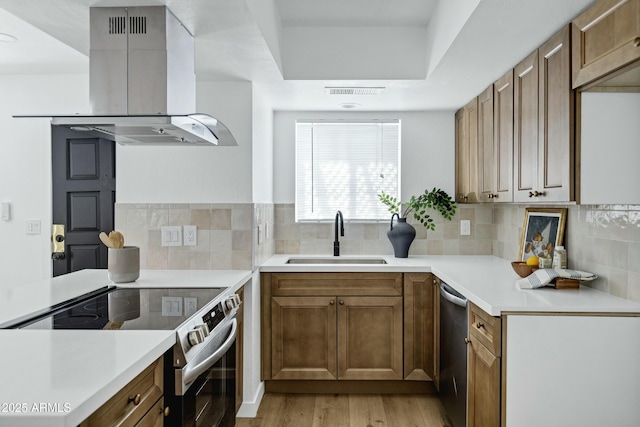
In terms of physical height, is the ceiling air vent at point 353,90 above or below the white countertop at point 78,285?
above

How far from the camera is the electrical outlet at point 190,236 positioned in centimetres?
280

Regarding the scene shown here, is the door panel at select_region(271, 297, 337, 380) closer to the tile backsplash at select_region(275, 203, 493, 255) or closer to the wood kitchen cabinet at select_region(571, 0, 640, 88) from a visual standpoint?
the tile backsplash at select_region(275, 203, 493, 255)

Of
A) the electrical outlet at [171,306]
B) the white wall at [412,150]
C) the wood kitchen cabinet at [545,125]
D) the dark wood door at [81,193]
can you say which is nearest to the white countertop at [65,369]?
the electrical outlet at [171,306]

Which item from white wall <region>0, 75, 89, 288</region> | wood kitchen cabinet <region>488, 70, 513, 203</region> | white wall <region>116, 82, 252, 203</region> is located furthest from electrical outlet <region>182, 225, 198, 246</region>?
wood kitchen cabinet <region>488, 70, 513, 203</region>

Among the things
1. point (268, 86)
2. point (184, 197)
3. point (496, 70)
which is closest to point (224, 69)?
point (268, 86)

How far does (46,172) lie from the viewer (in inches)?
129

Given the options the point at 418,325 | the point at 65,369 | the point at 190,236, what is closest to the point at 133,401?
the point at 65,369

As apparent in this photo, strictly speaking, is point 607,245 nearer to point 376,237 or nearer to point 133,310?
point 376,237

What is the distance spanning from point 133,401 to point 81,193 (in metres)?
2.50

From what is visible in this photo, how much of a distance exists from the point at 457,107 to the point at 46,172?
9.99 ft

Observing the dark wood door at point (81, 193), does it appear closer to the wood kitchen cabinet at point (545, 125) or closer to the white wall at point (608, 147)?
the wood kitchen cabinet at point (545, 125)

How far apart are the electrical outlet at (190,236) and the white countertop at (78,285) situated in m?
0.18

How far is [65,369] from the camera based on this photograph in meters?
1.10

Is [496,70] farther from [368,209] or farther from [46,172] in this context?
[46,172]
